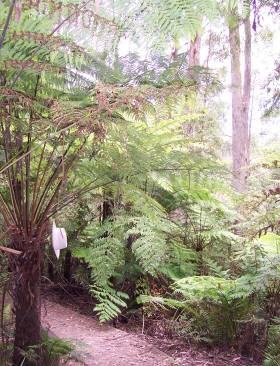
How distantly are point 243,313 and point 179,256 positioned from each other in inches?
32.8

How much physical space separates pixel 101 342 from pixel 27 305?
110 centimetres

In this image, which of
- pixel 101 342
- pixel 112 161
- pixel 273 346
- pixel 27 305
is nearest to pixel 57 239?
pixel 27 305

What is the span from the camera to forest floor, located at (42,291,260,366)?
231 cm

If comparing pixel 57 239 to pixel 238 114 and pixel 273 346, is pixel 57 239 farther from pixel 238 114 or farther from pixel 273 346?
pixel 238 114

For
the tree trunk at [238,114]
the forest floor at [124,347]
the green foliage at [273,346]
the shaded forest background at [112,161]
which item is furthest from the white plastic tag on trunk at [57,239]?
the tree trunk at [238,114]

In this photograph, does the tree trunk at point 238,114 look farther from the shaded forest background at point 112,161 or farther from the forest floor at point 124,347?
the forest floor at point 124,347

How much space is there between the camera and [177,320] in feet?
10.5

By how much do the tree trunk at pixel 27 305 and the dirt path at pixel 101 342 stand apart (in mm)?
406

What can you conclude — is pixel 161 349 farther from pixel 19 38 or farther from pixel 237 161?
pixel 237 161

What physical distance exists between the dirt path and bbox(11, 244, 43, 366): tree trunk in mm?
406

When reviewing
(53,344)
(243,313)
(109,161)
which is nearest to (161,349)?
(243,313)

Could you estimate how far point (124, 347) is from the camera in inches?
98.8

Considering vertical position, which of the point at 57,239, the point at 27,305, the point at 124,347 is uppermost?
the point at 57,239

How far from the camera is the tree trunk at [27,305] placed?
159 centimetres
